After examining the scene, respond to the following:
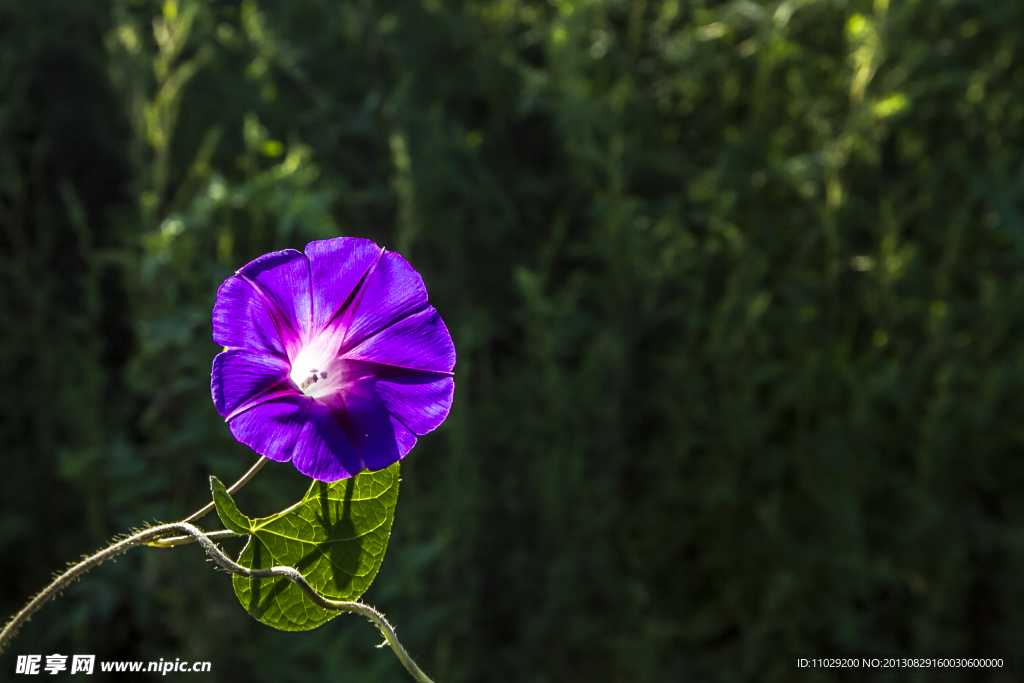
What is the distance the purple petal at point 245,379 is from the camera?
40 cm

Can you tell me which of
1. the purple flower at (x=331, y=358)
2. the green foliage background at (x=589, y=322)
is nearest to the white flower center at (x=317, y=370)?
the purple flower at (x=331, y=358)

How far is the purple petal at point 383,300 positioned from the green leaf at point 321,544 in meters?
0.07

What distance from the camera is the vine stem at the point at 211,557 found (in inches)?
14.3

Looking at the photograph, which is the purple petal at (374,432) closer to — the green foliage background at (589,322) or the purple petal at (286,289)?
the purple petal at (286,289)

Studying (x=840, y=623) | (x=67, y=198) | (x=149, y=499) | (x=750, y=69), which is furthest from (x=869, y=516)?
(x=67, y=198)

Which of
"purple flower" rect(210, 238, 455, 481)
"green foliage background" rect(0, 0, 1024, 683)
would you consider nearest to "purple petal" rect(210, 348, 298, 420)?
"purple flower" rect(210, 238, 455, 481)

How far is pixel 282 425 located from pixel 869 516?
1412 millimetres

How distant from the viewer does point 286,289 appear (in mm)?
434

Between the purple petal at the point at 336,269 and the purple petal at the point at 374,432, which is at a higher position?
the purple petal at the point at 336,269

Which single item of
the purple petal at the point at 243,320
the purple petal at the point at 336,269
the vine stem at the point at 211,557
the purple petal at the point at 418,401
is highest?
the purple petal at the point at 336,269

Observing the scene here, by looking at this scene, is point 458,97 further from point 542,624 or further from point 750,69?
point 542,624

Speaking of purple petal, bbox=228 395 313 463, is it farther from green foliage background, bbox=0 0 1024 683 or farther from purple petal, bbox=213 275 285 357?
green foliage background, bbox=0 0 1024 683

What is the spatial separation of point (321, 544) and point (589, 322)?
3.95ft

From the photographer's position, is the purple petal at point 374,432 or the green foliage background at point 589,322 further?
the green foliage background at point 589,322
